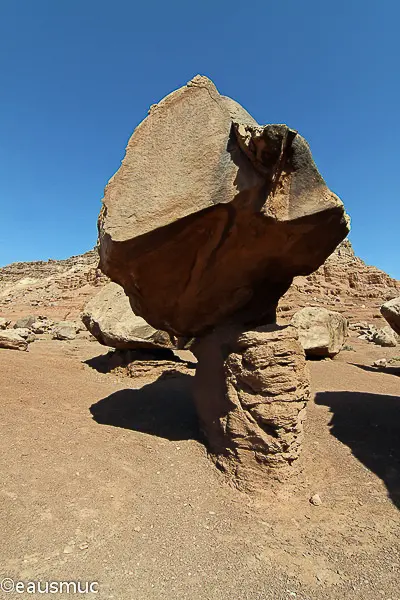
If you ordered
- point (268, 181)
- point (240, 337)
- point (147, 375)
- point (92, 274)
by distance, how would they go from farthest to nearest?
point (92, 274), point (147, 375), point (240, 337), point (268, 181)

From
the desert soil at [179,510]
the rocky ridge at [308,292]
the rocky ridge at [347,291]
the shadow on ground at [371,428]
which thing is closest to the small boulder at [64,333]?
the rocky ridge at [308,292]

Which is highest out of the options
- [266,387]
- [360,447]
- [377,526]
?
[266,387]

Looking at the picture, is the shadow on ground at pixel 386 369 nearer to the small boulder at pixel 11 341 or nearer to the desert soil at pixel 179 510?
the desert soil at pixel 179 510

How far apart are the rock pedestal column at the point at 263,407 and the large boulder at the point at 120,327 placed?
4.07 meters

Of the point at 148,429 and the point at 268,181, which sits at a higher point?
the point at 268,181

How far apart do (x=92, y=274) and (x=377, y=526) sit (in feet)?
96.1

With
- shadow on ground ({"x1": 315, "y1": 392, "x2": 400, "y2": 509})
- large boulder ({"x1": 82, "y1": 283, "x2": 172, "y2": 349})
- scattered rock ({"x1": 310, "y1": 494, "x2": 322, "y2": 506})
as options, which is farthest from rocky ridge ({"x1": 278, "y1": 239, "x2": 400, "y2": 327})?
scattered rock ({"x1": 310, "y1": 494, "x2": 322, "y2": 506})

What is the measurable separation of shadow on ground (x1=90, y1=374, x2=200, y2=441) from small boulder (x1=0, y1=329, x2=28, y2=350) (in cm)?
366

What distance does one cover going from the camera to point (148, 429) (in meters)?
4.40

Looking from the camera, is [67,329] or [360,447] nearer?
[360,447]

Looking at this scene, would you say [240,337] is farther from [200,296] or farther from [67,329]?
[67,329]

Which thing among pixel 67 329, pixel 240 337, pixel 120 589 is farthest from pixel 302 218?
pixel 67 329

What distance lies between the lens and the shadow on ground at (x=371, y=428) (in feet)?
12.1

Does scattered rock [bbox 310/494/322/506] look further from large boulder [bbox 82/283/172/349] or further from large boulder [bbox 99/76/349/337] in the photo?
large boulder [bbox 82/283/172/349]
